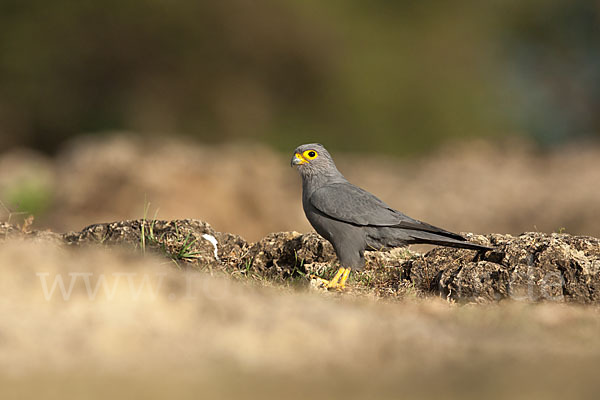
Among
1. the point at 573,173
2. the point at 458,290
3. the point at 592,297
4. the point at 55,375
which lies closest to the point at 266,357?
the point at 55,375

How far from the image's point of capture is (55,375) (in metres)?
2.54

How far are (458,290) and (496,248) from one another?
0.53 m

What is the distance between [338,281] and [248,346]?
1.96 meters

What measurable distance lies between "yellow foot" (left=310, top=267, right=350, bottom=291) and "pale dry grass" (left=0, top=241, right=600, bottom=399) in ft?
3.41

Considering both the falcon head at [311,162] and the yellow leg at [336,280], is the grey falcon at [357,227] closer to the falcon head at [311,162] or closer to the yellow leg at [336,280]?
the yellow leg at [336,280]

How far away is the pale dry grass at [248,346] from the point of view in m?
2.51

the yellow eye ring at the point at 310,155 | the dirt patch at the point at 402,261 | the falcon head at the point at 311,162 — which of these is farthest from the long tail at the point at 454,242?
the yellow eye ring at the point at 310,155

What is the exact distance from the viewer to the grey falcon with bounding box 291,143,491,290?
466 centimetres

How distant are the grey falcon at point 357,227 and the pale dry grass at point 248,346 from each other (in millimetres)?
1143

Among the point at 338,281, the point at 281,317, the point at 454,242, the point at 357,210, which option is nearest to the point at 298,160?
the point at 357,210

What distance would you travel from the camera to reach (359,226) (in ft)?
15.7

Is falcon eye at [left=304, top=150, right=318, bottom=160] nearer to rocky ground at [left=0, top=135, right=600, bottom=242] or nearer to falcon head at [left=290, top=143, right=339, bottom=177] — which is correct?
falcon head at [left=290, top=143, right=339, bottom=177]

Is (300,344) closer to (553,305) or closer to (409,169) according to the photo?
(553,305)

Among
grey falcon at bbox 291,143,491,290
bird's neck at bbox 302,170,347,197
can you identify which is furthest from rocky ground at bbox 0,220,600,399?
bird's neck at bbox 302,170,347,197
